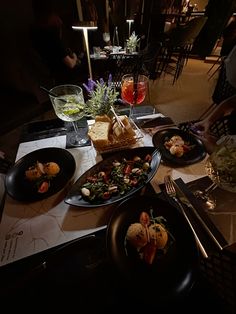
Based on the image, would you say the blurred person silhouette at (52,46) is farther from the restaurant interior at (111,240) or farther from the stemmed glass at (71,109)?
the stemmed glass at (71,109)

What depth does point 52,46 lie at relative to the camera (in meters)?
2.38

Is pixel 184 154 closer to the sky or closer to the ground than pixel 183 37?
closer to the sky

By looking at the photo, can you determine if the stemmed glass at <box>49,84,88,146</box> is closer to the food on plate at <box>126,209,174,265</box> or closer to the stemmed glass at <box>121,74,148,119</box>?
the stemmed glass at <box>121,74,148,119</box>

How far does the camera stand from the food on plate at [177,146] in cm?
91

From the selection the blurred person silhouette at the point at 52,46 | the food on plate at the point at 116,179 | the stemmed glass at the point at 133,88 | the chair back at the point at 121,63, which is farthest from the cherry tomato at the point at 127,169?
the chair back at the point at 121,63

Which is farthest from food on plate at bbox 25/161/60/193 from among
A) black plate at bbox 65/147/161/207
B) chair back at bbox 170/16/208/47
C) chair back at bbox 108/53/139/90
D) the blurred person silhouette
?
chair back at bbox 170/16/208/47

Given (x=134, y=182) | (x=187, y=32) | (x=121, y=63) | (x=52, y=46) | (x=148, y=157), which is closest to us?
(x=134, y=182)

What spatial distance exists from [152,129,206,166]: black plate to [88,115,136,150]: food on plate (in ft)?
0.48

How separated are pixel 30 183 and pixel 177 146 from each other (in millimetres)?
743

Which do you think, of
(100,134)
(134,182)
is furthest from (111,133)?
(134,182)

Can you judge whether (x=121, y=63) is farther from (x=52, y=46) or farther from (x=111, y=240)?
(x=111, y=240)

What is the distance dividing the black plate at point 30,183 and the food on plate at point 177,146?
1.67 ft

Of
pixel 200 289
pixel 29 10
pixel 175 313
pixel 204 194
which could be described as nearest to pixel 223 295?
pixel 200 289

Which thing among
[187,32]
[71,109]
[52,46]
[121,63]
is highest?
[71,109]
